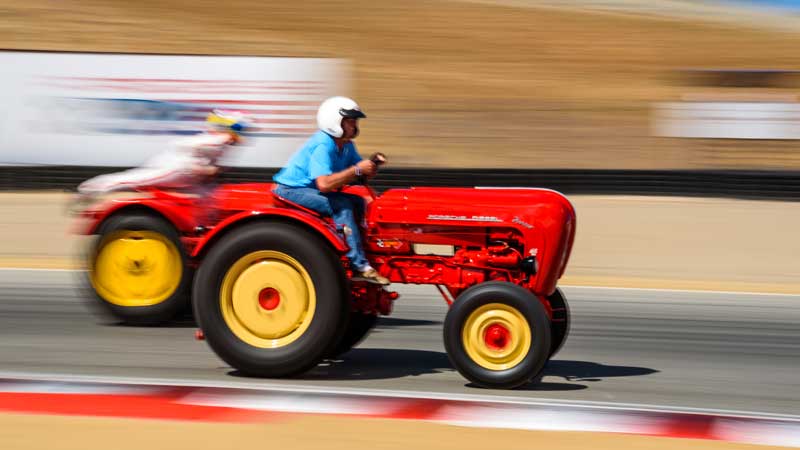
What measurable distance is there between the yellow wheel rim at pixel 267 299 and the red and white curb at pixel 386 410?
460mm

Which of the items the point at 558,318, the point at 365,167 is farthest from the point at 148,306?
the point at 558,318

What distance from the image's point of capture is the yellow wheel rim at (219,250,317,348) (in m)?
6.53

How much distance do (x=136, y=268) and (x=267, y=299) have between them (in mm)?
2677

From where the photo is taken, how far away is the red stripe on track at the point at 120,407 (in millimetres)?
5617

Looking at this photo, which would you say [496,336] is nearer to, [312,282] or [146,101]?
[312,282]

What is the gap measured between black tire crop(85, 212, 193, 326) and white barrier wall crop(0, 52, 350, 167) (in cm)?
674

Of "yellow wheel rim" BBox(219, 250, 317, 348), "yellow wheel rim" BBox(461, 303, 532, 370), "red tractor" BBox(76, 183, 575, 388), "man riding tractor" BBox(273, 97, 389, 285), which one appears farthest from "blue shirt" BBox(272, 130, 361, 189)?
"yellow wheel rim" BBox(461, 303, 532, 370)

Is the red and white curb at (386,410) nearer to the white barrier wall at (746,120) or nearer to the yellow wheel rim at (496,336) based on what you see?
the yellow wheel rim at (496,336)

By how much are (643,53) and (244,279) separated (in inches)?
749

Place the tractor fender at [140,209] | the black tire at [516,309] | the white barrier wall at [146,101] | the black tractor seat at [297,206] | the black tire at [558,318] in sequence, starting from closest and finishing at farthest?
the black tire at [516,309] → the black tractor seat at [297,206] → the black tire at [558,318] → the tractor fender at [140,209] → the white barrier wall at [146,101]

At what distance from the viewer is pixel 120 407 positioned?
580 cm

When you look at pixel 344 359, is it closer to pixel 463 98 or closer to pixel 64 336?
pixel 64 336

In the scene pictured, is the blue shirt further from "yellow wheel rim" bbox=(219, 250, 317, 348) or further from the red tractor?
"yellow wheel rim" bbox=(219, 250, 317, 348)

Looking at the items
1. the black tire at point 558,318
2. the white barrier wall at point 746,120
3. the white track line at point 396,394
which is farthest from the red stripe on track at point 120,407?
the white barrier wall at point 746,120
